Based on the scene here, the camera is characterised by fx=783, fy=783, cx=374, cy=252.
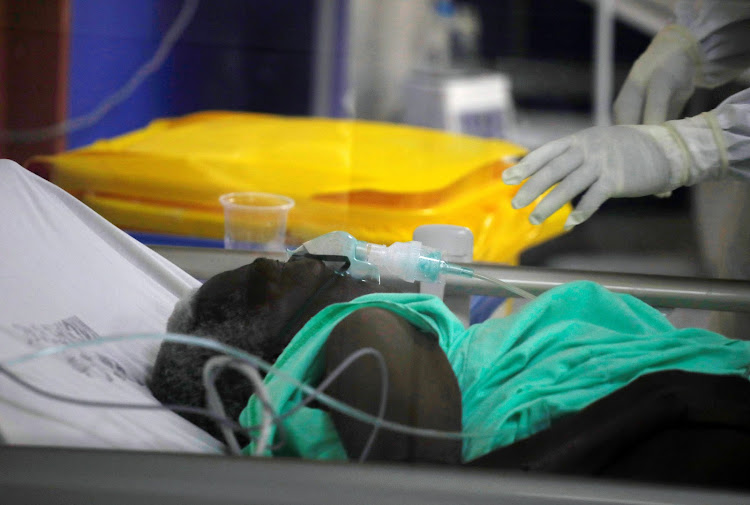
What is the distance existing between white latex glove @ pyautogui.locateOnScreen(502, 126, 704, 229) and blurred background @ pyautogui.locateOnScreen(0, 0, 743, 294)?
3 centimetres

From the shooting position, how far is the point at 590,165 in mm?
878

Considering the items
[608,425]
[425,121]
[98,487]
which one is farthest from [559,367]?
[425,121]

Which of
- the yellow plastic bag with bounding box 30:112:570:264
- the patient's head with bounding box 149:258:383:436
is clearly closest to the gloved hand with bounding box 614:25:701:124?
the yellow plastic bag with bounding box 30:112:570:264

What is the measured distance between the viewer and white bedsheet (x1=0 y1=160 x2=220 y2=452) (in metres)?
0.65

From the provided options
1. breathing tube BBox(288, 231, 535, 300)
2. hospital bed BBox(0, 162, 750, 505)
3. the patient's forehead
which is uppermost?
breathing tube BBox(288, 231, 535, 300)

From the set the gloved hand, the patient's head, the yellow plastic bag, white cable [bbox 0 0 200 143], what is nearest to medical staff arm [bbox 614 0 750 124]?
the gloved hand

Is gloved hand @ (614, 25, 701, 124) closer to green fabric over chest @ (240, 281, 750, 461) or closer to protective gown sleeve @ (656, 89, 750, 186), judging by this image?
protective gown sleeve @ (656, 89, 750, 186)

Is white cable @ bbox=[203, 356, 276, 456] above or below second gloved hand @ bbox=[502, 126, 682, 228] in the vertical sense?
below

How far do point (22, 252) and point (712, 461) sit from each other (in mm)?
731

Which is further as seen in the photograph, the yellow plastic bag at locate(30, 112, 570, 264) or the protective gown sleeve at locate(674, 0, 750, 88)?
the yellow plastic bag at locate(30, 112, 570, 264)

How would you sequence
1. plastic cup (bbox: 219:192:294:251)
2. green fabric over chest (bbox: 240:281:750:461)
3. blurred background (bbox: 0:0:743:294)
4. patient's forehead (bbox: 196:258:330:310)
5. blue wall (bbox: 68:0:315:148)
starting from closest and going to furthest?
green fabric over chest (bbox: 240:281:750:461) < patient's forehead (bbox: 196:258:330:310) < blurred background (bbox: 0:0:743:294) < plastic cup (bbox: 219:192:294:251) < blue wall (bbox: 68:0:315:148)

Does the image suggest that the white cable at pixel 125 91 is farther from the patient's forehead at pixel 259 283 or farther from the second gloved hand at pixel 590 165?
the second gloved hand at pixel 590 165

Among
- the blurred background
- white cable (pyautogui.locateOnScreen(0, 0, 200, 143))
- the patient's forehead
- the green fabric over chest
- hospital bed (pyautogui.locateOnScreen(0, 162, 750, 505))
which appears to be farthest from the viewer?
white cable (pyautogui.locateOnScreen(0, 0, 200, 143))

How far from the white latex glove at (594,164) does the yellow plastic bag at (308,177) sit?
5.6 inches
